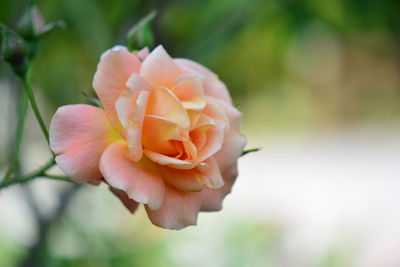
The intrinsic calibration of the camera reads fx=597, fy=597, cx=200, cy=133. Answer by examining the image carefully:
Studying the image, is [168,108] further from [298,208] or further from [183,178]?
[298,208]

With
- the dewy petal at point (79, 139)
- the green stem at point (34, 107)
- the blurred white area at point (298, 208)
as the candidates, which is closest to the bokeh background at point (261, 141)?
the blurred white area at point (298, 208)

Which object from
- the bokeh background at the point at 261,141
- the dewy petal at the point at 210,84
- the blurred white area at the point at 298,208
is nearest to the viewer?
the dewy petal at the point at 210,84

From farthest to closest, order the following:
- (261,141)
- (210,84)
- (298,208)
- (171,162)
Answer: (261,141)
(298,208)
(210,84)
(171,162)

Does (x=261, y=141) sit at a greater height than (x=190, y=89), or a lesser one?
lesser

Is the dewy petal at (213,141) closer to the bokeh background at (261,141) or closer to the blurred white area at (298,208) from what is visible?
the bokeh background at (261,141)

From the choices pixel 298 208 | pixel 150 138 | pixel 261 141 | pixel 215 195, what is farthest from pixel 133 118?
pixel 261 141

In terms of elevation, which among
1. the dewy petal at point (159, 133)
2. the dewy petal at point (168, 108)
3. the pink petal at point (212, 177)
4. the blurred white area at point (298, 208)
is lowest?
the blurred white area at point (298, 208)

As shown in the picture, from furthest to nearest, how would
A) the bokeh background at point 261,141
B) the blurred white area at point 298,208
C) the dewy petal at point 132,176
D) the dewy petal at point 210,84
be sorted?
1. the blurred white area at point 298,208
2. the bokeh background at point 261,141
3. the dewy petal at point 210,84
4. the dewy petal at point 132,176
